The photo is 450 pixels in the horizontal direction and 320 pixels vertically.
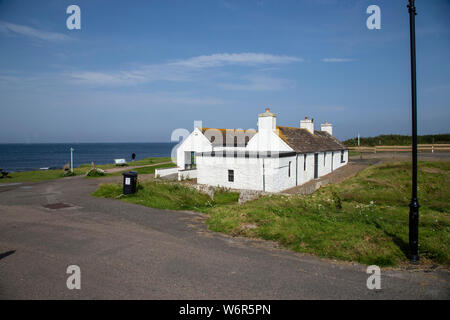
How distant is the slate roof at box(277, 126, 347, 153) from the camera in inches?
962

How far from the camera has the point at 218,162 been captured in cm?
2230

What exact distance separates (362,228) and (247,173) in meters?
11.9

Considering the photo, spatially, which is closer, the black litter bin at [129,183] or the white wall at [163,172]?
the black litter bin at [129,183]

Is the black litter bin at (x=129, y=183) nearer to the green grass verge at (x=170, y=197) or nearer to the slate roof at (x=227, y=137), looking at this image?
the green grass verge at (x=170, y=197)

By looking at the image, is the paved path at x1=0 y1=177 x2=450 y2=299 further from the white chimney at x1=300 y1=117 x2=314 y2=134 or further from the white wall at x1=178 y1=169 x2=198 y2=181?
the white chimney at x1=300 y1=117 x2=314 y2=134

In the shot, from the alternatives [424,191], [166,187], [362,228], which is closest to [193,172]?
[166,187]

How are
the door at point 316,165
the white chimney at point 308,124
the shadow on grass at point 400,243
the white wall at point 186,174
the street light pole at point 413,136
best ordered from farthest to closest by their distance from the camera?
the white chimney at point 308,124 < the door at point 316,165 < the white wall at point 186,174 < the shadow on grass at point 400,243 < the street light pole at point 413,136

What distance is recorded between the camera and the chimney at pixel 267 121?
23297mm

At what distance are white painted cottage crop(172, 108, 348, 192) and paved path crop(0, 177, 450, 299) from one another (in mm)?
9707

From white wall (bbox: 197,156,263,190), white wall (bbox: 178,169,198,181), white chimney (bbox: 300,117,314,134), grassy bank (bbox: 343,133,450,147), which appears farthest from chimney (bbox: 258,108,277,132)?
grassy bank (bbox: 343,133,450,147)

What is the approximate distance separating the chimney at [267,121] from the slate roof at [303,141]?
1.10 m

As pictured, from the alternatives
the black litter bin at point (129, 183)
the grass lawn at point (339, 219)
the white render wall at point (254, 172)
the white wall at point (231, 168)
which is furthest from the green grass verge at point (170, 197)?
the white render wall at point (254, 172)

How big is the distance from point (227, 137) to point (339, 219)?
21.9m

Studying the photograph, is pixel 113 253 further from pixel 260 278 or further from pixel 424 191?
pixel 424 191
